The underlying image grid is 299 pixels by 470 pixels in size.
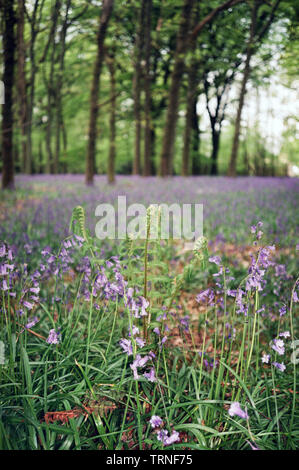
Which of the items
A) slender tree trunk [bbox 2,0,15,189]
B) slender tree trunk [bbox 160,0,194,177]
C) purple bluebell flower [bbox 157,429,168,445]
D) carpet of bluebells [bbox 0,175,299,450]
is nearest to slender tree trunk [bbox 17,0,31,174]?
slender tree trunk [bbox 2,0,15,189]

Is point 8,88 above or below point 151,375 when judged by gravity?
above

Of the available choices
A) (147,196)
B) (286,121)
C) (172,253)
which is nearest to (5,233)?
(172,253)

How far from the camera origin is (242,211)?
602 centimetres

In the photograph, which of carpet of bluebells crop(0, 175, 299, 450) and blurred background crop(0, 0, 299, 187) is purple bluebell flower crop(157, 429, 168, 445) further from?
blurred background crop(0, 0, 299, 187)

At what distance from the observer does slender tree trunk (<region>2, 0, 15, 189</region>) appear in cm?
Answer: 400

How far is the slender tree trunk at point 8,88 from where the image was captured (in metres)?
4.00

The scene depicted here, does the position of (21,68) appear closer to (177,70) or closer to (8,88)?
(177,70)

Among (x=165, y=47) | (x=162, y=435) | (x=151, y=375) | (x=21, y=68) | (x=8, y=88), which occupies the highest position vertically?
(x=8, y=88)

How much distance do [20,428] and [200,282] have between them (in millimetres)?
2784

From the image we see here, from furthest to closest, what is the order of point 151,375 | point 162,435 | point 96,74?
1. point 96,74
2. point 151,375
3. point 162,435

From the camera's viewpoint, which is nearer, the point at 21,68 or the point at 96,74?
the point at 21,68

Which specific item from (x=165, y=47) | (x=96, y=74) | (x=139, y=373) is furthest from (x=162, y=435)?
(x=96, y=74)

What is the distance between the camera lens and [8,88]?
6.36 meters

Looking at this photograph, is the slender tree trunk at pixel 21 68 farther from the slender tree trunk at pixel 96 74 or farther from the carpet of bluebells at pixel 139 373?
the carpet of bluebells at pixel 139 373
